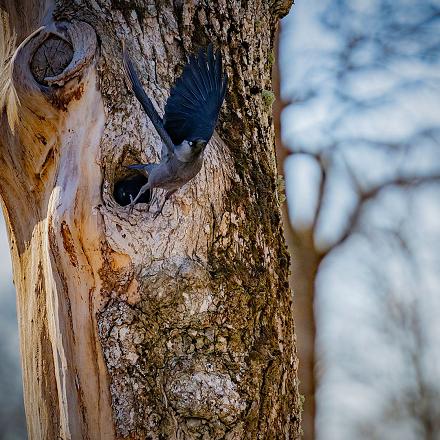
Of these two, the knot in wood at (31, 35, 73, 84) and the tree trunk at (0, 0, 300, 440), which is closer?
the tree trunk at (0, 0, 300, 440)

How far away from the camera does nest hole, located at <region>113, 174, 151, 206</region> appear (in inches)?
47.8

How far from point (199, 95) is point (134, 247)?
→ 322 millimetres

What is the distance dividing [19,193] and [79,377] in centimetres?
48

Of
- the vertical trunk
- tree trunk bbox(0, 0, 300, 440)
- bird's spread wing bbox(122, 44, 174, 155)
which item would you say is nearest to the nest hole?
tree trunk bbox(0, 0, 300, 440)

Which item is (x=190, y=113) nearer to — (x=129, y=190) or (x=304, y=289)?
(x=129, y=190)

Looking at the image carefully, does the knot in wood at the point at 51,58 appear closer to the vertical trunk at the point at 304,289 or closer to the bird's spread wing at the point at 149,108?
the bird's spread wing at the point at 149,108

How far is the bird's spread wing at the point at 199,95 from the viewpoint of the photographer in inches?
44.1

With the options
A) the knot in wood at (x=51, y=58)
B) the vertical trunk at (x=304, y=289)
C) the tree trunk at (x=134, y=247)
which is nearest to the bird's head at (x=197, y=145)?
the tree trunk at (x=134, y=247)

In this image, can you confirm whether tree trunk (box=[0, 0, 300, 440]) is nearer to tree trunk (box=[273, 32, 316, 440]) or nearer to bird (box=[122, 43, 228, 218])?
bird (box=[122, 43, 228, 218])

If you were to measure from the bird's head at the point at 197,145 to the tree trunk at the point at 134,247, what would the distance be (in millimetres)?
134

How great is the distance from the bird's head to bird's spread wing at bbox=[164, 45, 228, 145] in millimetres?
19

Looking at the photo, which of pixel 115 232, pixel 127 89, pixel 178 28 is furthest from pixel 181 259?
pixel 178 28

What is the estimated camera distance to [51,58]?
1.25 m

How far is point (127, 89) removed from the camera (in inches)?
49.3
